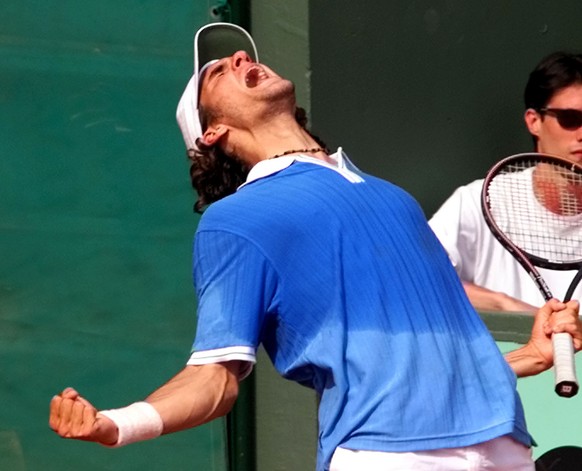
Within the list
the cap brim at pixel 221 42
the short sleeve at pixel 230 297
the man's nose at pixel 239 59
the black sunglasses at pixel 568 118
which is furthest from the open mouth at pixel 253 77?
the black sunglasses at pixel 568 118

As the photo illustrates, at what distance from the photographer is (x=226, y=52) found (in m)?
5.09

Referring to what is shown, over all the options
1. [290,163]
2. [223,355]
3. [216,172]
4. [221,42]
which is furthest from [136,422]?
[221,42]

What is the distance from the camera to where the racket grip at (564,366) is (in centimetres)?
427

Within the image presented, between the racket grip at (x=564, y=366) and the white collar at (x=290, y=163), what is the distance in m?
0.71

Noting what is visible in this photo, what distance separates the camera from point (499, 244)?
19.5 feet

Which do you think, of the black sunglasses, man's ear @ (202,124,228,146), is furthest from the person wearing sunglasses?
man's ear @ (202,124,228,146)

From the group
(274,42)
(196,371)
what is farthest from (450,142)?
(196,371)

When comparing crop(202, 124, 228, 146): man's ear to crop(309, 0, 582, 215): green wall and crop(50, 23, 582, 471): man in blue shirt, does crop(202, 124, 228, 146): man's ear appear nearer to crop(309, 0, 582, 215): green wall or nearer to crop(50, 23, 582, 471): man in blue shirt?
crop(50, 23, 582, 471): man in blue shirt

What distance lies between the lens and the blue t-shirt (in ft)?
12.6

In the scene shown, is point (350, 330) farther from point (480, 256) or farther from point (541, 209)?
point (480, 256)

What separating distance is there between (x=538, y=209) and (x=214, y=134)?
1.48 metres

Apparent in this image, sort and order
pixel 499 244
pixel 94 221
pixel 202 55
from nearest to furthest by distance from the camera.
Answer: pixel 202 55 → pixel 499 244 → pixel 94 221

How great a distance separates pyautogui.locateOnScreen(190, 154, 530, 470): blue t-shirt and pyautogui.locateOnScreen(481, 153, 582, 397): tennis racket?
1108 mm

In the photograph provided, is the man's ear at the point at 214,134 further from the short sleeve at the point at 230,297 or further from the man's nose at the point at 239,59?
the short sleeve at the point at 230,297
